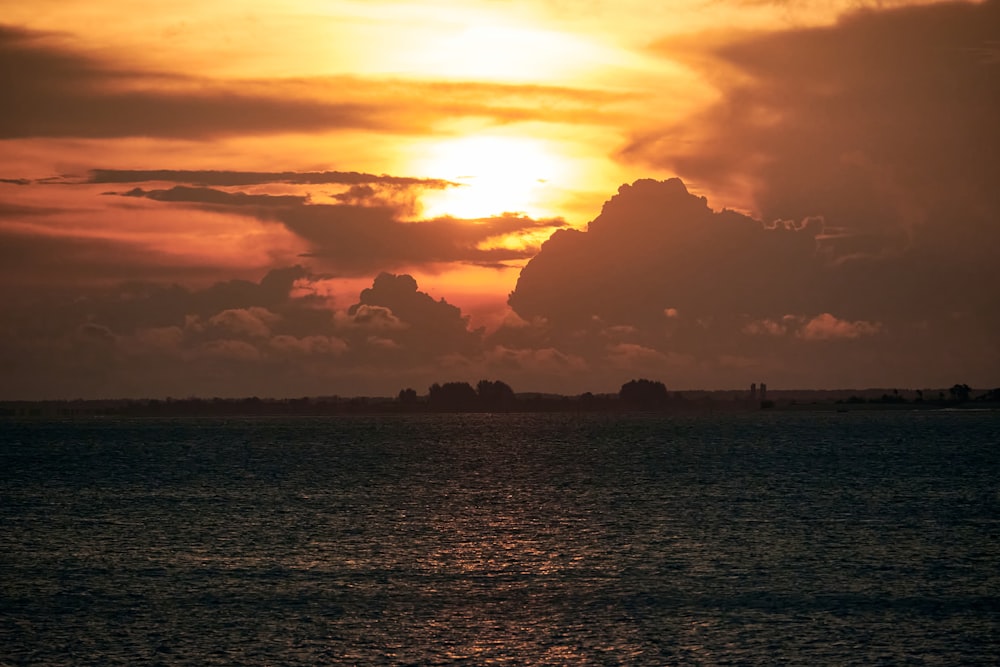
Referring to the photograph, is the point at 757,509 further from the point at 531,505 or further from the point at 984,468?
the point at 984,468

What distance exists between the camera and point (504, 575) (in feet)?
214

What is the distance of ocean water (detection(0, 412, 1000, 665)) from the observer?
48219 mm

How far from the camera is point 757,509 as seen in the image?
102062mm

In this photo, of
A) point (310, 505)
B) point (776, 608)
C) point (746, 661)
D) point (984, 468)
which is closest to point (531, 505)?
point (310, 505)

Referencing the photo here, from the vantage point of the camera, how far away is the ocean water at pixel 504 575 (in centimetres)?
4822

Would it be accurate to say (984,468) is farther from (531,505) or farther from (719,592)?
(719,592)

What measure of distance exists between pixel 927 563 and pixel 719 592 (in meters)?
16.5

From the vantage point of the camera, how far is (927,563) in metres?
68.4

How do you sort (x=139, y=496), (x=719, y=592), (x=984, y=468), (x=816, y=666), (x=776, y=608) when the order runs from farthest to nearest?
(x=984, y=468), (x=139, y=496), (x=719, y=592), (x=776, y=608), (x=816, y=666)

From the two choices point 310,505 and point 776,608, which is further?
point 310,505

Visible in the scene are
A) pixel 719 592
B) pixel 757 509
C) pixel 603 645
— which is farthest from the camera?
pixel 757 509

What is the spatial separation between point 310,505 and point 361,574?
42406mm

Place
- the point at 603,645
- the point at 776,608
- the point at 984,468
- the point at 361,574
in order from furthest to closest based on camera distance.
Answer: the point at 984,468 → the point at 361,574 → the point at 776,608 → the point at 603,645

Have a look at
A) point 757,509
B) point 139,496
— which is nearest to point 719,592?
point 757,509
